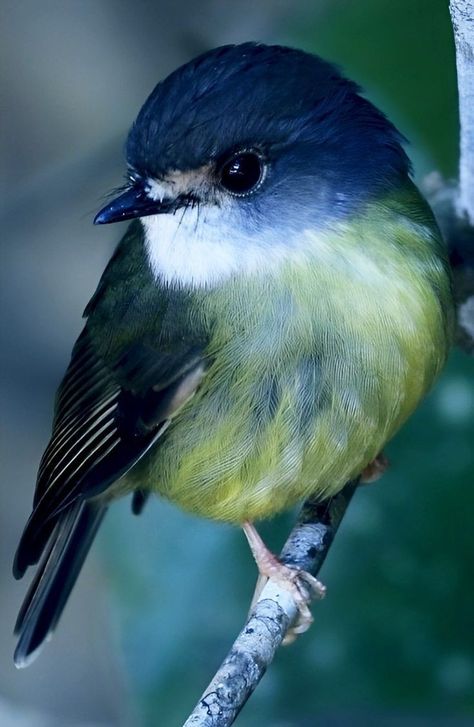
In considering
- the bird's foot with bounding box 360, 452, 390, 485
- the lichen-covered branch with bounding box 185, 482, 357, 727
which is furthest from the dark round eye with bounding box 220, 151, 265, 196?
the bird's foot with bounding box 360, 452, 390, 485

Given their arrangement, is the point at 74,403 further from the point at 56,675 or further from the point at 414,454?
the point at 56,675

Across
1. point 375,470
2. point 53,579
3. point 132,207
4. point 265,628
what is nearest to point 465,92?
point 132,207

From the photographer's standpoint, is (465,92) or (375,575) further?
(375,575)

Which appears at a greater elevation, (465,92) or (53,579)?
(465,92)

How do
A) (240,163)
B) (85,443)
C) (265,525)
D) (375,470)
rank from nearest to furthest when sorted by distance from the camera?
1. (240,163)
2. (85,443)
3. (375,470)
4. (265,525)

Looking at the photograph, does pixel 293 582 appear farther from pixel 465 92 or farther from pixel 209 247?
pixel 465 92

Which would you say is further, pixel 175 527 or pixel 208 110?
pixel 175 527

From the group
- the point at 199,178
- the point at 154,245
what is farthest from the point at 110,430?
the point at 199,178
